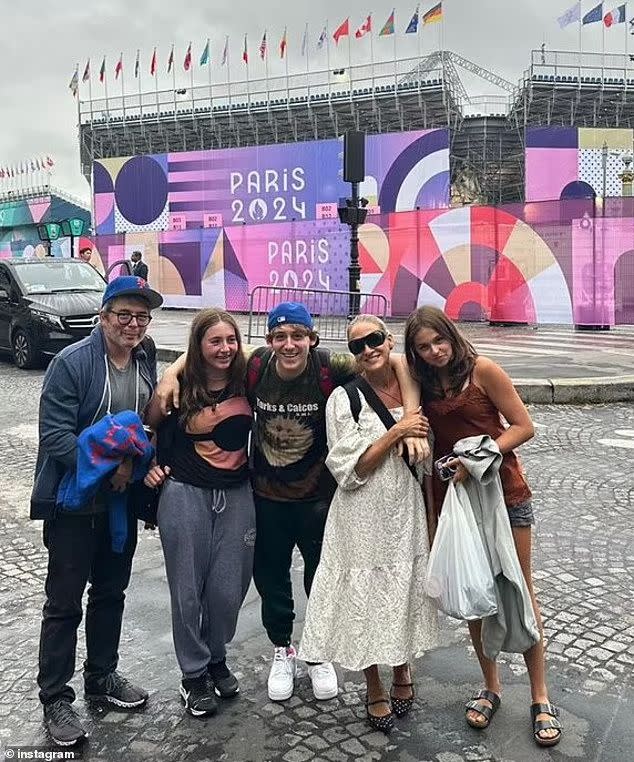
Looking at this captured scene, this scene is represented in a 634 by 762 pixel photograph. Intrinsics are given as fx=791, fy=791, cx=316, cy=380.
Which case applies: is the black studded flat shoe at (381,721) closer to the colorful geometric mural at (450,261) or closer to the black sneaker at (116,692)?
the black sneaker at (116,692)

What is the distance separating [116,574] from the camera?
3264 millimetres

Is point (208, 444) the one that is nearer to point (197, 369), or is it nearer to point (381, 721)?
point (197, 369)

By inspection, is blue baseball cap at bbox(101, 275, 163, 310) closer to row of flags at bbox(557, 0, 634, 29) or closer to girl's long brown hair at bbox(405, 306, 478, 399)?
girl's long brown hair at bbox(405, 306, 478, 399)

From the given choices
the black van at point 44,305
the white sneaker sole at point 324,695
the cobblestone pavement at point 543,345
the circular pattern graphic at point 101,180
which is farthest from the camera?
the circular pattern graphic at point 101,180

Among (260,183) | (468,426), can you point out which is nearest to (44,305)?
(468,426)

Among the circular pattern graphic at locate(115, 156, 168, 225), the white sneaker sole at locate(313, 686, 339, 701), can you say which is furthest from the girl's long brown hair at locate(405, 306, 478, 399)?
the circular pattern graphic at locate(115, 156, 168, 225)

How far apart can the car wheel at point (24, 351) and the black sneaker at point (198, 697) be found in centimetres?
1051

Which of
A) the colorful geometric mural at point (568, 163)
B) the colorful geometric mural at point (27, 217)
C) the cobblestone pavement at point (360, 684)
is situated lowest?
the cobblestone pavement at point (360, 684)

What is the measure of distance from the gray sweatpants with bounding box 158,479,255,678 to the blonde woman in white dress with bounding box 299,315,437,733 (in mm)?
364

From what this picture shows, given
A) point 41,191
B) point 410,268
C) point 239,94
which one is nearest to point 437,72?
point 239,94

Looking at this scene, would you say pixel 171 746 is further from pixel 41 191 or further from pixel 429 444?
pixel 41 191

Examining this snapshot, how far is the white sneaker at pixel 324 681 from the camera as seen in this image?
10.6 ft

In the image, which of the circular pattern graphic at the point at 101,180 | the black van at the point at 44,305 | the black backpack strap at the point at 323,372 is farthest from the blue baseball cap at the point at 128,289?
the circular pattern graphic at the point at 101,180

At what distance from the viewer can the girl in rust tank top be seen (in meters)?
3.01
